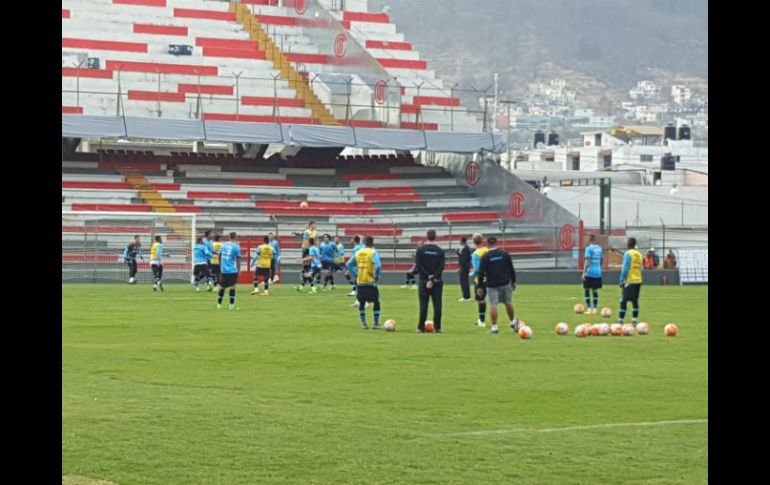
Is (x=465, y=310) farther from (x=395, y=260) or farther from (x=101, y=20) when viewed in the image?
(x=101, y=20)

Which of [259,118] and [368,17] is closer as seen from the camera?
[259,118]

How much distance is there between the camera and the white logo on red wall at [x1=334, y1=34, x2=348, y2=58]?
6166 centimetres

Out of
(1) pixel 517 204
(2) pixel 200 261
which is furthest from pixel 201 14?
(2) pixel 200 261

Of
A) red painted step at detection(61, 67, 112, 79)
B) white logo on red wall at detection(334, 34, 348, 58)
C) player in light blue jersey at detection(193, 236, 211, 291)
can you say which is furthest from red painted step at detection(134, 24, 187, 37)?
player in light blue jersey at detection(193, 236, 211, 291)

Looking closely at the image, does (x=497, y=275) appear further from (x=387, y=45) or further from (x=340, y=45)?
(x=387, y=45)

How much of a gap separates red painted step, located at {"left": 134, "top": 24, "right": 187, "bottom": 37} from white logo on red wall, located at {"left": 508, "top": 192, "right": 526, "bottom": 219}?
54.8 feet

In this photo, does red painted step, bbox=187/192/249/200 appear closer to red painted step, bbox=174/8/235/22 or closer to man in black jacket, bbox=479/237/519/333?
red painted step, bbox=174/8/235/22

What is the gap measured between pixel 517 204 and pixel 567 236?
297cm

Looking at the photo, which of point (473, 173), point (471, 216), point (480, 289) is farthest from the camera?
point (473, 173)

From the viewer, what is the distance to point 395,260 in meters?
51.2

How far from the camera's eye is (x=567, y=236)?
174ft

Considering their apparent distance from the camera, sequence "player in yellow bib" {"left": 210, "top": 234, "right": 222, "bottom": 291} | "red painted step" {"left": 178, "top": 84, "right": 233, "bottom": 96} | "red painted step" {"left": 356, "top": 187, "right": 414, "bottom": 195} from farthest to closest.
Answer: "red painted step" {"left": 356, "top": 187, "right": 414, "bottom": 195}
"red painted step" {"left": 178, "top": 84, "right": 233, "bottom": 96}
"player in yellow bib" {"left": 210, "top": 234, "right": 222, "bottom": 291}

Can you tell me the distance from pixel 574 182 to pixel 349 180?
84.4ft
